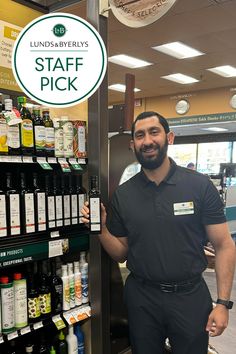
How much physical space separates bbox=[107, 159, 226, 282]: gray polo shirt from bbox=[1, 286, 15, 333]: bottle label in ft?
2.32

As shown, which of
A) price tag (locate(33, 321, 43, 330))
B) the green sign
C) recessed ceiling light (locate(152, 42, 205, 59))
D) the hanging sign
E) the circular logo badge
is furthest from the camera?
the green sign

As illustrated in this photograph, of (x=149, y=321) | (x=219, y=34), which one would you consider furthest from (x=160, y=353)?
(x=219, y=34)

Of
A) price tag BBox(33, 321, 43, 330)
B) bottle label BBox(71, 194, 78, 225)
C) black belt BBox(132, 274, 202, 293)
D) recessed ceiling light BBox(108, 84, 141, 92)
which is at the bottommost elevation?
price tag BBox(33, 321, 43, 330)

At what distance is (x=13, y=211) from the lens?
1.87 meters

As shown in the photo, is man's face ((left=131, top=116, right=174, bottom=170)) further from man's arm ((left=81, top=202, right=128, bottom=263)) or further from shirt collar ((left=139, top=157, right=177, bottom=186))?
man's arm ((left=81, top=202, right=128, bottom=263))

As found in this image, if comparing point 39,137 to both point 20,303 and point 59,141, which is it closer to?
point 59,141

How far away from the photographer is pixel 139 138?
1964mm

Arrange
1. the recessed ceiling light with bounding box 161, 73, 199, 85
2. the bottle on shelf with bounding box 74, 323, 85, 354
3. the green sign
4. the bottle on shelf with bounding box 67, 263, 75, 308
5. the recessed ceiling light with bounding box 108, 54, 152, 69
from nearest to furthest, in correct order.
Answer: the bottle on shelf with bounding box 67, 263, 75, 308 < the bottle on shelf with bounding box 74, 323, 85, 354 < the recessed ceiling light with bounding box 108, 54, 152, 69 < the recessed ceiling light with bounding box 161, 73, 199, 85 < the green sign

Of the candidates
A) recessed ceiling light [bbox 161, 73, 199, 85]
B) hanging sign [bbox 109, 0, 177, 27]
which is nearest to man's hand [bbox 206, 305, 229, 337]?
hanging sign [bbox 109, 0, 177, 27]

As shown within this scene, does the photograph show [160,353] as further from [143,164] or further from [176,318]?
[143,164]

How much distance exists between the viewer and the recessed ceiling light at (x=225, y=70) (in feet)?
26.3

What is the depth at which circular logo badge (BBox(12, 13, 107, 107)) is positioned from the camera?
1.63m

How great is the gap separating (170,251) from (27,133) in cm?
103

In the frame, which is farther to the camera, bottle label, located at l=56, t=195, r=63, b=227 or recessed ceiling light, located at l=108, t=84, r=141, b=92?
recessed ceiling light, located at l=108, t=84, r=141, b=92
